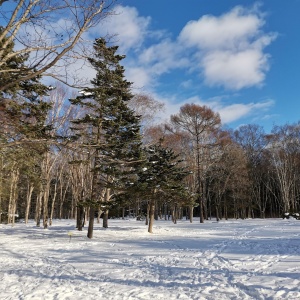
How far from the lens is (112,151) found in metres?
11.4

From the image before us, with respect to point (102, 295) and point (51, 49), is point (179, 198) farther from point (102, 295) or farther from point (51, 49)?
point (51, 49)

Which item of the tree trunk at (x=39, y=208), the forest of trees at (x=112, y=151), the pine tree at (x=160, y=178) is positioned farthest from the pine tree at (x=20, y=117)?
the tree trunk at (x=39, y=208)

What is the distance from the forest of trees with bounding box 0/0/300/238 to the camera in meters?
5.93

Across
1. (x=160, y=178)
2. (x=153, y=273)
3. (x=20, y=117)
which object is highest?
(x=20, y=117)

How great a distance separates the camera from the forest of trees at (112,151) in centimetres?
593

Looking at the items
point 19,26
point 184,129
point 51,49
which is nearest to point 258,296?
point 51,49

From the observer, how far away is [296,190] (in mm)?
47062

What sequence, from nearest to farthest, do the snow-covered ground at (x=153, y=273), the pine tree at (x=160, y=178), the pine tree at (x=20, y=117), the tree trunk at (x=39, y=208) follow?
the snow-covered ground at (x=153, y=273) < the pine tree at (x=20, y=117) < the pine tree at (x=160, y=178) < the tree trunk at (x=39, y=208)

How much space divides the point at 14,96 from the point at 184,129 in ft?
72.4

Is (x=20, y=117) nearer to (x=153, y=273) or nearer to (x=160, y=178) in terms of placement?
(x=153, y=273)

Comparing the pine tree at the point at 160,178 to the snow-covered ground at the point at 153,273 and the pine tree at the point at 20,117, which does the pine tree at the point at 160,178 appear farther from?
the pine tree at the point at 20,117

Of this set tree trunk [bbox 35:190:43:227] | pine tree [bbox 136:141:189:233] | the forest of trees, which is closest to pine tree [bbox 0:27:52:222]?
the forest of trees

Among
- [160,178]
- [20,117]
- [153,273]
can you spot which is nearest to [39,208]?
[160,178]

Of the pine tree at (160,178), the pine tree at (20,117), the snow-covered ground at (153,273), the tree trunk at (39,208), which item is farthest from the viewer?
the tree trunk at (39,208)
